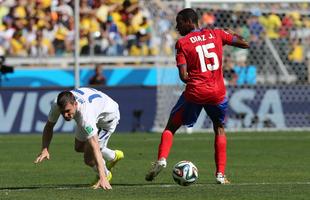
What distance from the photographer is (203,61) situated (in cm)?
1248

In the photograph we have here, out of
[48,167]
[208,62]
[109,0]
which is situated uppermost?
[109,0]

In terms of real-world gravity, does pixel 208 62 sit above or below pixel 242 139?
above

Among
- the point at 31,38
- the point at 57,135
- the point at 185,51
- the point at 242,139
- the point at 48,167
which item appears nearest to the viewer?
the point at 185,51

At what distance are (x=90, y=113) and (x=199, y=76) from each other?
6.25 feet

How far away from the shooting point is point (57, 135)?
24.2 meters

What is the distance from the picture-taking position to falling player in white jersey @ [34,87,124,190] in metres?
10.8

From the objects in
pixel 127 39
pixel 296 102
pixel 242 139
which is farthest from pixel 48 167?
pixel 127 39

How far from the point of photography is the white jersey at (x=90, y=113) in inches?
435

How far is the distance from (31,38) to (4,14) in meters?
1.22

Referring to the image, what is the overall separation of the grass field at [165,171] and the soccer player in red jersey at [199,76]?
52 centimetres

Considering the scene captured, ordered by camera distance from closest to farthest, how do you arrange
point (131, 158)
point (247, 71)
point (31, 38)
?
point (131, 158), point (247, 71), point (31, 38)

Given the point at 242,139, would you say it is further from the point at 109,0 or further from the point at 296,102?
the point at 109,0

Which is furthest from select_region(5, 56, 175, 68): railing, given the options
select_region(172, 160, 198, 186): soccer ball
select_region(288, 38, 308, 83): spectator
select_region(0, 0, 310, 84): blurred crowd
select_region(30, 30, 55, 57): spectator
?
select_region(172, 160, 198, 186): soccer ball

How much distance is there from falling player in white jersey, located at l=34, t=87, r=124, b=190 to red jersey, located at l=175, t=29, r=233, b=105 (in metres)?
1.05
